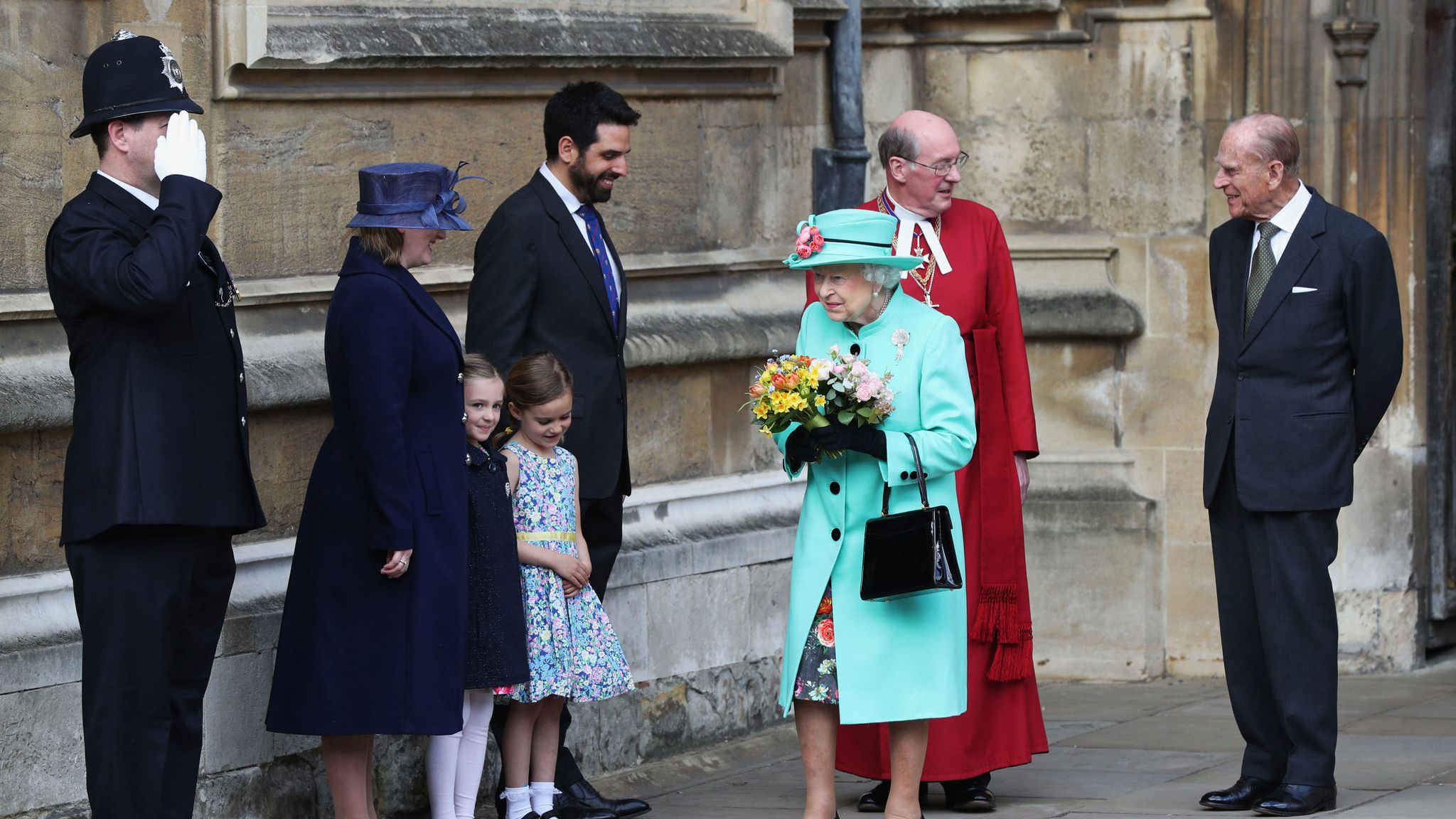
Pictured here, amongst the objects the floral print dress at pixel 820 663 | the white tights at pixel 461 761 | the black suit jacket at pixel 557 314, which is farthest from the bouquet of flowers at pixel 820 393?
the white tights at pixel 461 761

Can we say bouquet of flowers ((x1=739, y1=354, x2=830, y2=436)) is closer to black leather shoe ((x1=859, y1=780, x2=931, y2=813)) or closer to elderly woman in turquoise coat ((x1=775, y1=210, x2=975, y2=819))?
elderly woman in turquoise coat ((x1=775, y1=210, x2=975, y2=819))

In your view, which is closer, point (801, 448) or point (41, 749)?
point (41, 749)

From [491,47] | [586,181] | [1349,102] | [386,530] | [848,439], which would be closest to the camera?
[386,530]

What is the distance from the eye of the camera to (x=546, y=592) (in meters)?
6.00

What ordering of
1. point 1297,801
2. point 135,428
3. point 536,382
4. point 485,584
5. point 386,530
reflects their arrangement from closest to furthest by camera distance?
point 135,428
point 386,530
point 485,584
point 536,382
point 1297,801

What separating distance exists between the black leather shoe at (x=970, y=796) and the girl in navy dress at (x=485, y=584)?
4.64 feet

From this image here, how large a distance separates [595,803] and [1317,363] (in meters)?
2.35

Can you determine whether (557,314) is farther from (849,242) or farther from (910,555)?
(910,555)

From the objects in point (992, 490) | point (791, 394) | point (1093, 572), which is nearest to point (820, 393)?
point (791, 394)

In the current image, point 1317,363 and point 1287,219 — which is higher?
point 1287,219

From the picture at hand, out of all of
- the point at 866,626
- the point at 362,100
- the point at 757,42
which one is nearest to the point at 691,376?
the point at 757,42

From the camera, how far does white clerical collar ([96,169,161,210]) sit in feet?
16.5

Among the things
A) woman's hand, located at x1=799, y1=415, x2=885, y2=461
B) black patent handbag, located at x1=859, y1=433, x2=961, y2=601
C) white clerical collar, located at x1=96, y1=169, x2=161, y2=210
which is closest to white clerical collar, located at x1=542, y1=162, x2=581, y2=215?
woman's hand, located at x1=799, y1=415, x2=885, y2=461

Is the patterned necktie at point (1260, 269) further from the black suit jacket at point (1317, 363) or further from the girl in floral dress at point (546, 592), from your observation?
the girl in floral dress at point (546, 592)
